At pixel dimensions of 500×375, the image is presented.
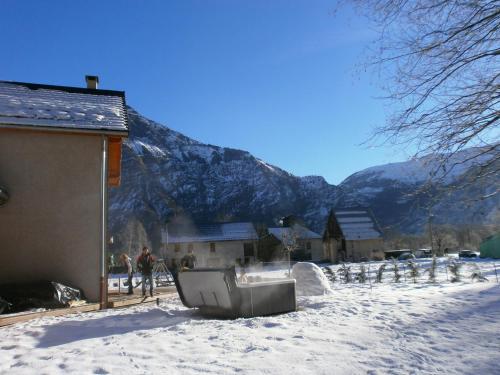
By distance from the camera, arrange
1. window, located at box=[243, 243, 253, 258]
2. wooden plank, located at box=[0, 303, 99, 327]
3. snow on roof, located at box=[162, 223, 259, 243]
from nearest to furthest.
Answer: wooden plank, located at box=[0, 303, 99, 327] → snow on roof, located at box=[162, 223, 259, 243] → window, located at box=[243, 243, 253, 258]

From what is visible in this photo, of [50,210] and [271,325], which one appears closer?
[271,325]

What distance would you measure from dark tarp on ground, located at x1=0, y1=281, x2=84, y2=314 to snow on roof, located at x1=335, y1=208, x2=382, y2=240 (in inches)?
1664

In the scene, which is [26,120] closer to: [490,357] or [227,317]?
[227,317]

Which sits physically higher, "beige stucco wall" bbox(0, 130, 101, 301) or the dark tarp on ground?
"beige stucco wall" bbox(0, 130, 101, 301)

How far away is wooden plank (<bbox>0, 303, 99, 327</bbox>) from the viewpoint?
8.03 m

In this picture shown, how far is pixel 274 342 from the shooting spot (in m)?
6.01

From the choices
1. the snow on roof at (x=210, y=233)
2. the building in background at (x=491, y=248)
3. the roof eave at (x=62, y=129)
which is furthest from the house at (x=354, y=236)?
the roof eave at (x=62, y=129)

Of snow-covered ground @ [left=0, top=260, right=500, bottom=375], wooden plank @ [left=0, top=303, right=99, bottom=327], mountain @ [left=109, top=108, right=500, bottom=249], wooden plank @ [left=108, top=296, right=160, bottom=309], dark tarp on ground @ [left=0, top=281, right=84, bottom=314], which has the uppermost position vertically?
mountain @ [left=109, top=108, right=500, bottom=249]

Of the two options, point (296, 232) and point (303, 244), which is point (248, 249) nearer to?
point (296, 232)

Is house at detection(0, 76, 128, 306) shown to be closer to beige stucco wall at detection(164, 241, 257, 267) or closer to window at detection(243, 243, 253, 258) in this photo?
beige stucco wall at detection(164, 241, 257, 267)

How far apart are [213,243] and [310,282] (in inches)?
1606

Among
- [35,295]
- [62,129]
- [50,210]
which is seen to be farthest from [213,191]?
[35,295]

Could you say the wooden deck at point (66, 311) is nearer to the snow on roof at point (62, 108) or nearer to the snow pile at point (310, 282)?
the snow pile at point (310, 282)

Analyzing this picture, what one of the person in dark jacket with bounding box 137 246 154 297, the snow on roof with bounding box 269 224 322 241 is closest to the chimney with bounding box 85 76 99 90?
the person in dark jacket with bounding box 137 246 154 297
